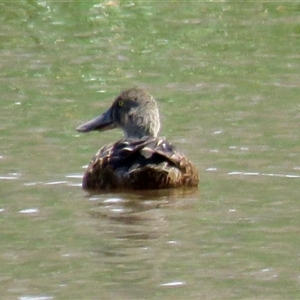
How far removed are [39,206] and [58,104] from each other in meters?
3.55

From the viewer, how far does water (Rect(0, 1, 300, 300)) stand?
7215 mm

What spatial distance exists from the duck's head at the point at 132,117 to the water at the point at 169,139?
25 centimetres

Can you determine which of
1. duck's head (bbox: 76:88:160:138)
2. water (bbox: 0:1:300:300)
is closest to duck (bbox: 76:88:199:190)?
water (bbox: 0:1:300:300)

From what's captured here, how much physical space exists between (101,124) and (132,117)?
0.51 m

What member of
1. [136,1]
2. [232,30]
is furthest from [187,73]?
[136,1]

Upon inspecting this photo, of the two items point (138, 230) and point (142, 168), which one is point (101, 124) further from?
point (138, 230)

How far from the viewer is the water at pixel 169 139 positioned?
23.7 ft

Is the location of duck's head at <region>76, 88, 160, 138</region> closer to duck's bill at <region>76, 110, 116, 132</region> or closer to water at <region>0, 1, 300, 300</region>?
duck's bill at <region>76, 110, 116, 132</region>

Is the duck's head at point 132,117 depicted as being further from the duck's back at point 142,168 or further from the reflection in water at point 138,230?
the reflection in water at point 138,230

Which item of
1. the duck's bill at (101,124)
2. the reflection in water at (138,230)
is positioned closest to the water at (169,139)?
the reflection in water at (138,230)

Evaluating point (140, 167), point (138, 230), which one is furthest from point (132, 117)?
point (138, 230)

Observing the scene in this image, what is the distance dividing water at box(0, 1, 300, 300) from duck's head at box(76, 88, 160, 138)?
0.25 meters

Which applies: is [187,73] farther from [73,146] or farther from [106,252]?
[106,252]

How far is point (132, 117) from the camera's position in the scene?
10586 millimetres
